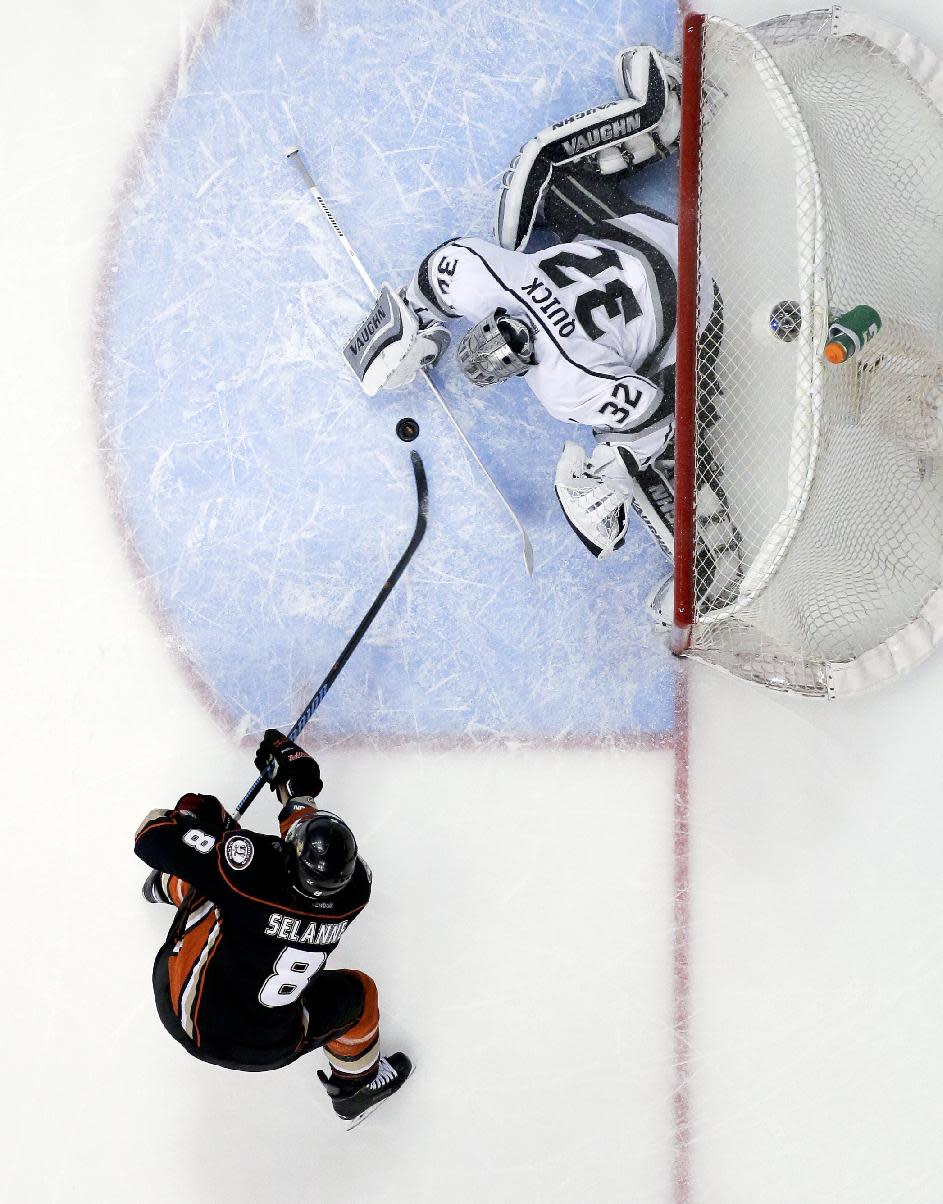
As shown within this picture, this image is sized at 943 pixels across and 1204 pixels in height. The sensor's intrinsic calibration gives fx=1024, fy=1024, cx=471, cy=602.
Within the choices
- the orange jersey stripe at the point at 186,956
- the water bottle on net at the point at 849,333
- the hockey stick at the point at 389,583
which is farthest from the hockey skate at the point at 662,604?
the orange jersey stripe at the point at 186,956

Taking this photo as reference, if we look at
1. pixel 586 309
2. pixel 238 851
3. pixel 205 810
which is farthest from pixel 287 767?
pixel 586 309

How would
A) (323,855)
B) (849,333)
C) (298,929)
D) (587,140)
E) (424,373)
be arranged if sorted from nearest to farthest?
(849,333) → (323,855) → (298,929) → (587,140) → (424,373)

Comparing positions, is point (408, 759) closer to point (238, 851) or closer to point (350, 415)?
point (238, 851)

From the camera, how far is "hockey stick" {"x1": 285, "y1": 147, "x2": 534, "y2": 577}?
8.48 feet

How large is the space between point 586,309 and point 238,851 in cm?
137

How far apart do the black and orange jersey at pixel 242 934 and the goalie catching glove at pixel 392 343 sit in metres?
1.05

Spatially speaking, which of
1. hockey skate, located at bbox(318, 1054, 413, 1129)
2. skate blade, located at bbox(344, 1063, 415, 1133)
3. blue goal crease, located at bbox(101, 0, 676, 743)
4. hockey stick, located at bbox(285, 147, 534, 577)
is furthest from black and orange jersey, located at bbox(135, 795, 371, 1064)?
hockey stick, located at bbox(285, 147, 534, 577)

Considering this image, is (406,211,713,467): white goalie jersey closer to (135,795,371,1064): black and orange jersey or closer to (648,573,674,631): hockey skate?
(648,573,674,631): hockey skate

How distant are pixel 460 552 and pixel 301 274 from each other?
0.83m

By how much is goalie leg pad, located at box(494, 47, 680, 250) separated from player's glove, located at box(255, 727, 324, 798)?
133cm

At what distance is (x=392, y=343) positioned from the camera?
2422 millimetres

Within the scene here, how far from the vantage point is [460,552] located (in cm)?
266

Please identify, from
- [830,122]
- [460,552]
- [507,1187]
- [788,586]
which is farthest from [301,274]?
[507,1187]

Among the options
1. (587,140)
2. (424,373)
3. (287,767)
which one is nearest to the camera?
(287,767)
